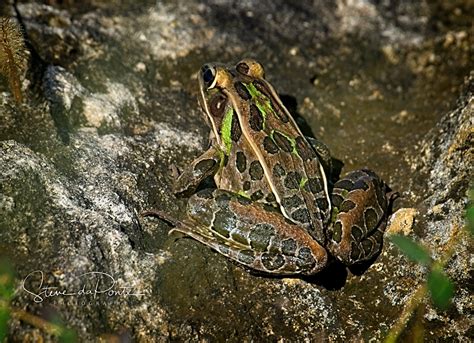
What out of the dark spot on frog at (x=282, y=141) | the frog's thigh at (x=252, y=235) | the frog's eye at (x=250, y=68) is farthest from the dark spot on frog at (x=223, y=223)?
the frog's eye at (x=250, y=68)

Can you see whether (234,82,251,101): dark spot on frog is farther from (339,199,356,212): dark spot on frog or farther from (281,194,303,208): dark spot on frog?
(339,199,356,212): dark spot on frog

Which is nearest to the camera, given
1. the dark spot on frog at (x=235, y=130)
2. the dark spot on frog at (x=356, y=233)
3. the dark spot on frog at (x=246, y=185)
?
the dark spot on frog at (x=356, y=233)

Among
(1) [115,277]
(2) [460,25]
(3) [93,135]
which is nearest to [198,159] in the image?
(3) [93,135]

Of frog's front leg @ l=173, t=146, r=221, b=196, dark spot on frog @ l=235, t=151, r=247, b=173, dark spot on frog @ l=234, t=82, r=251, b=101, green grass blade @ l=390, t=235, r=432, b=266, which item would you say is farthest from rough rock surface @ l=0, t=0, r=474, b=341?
green grass blade @ l=390, t=235, r=432, b=266

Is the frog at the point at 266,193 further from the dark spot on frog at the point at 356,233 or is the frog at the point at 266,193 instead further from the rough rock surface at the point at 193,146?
the rough rock surface at the point at 193,146

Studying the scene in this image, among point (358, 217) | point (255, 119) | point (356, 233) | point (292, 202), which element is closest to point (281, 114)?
point (255, 119)

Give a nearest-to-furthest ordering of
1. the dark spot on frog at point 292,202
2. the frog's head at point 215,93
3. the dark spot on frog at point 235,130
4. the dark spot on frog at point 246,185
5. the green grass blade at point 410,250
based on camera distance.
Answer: the green grass blade at point 410,250 < the dark spot on frog at point 292,202 < the dark spot on frog at point 246,185 < the dark spot on frog at point 235,130 < the frog's head at point 215,93

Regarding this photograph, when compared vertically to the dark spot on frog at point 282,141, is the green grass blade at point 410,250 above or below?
above
